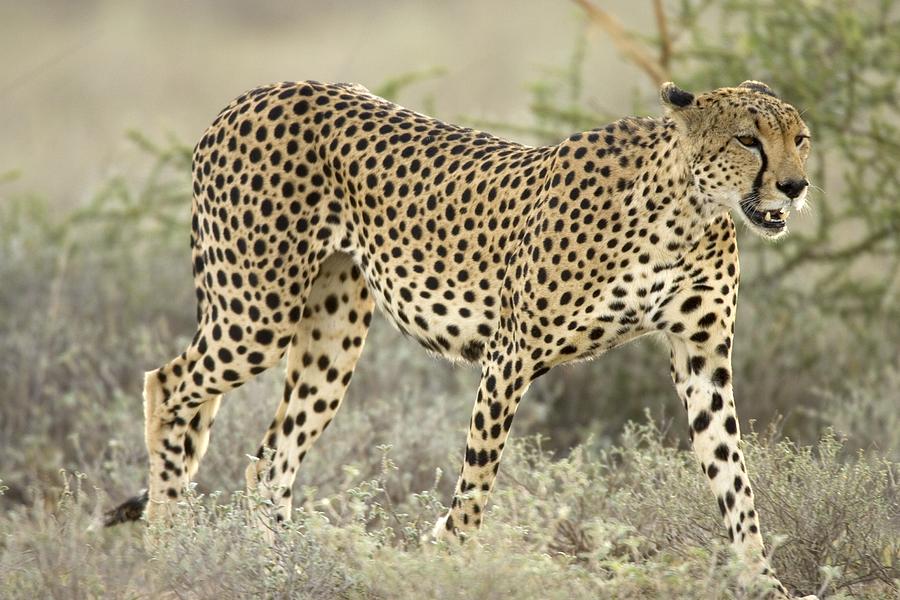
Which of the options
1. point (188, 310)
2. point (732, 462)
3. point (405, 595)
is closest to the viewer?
point (405, 595)

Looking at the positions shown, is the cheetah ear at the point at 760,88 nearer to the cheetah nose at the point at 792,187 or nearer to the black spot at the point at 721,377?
the cheetah nose at the point at 792,187

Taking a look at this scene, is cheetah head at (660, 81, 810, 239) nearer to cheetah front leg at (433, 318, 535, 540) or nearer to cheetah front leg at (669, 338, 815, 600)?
cheetah front leg at (669, 338, 815, 600)

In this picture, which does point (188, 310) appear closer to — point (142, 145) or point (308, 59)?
point (142, 145)

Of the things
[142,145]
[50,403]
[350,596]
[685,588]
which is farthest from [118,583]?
[142,145]

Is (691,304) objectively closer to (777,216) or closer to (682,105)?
(777,216)

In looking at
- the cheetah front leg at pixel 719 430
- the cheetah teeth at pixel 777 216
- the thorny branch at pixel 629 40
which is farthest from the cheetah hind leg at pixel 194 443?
the thorny branch at pixel 629 40

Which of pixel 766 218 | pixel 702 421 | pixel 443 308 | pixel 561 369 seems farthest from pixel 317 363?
pixel 561 369

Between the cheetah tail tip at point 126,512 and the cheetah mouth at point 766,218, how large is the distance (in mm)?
2358

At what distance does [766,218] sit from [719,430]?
73cm

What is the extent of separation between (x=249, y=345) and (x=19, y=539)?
3.76 ft

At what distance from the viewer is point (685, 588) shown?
157 inches

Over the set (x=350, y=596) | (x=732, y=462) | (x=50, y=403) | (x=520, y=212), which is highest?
(x=520, y=212)

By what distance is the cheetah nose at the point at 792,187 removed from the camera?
12.8ft

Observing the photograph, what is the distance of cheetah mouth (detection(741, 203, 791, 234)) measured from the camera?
4004 millimetres
